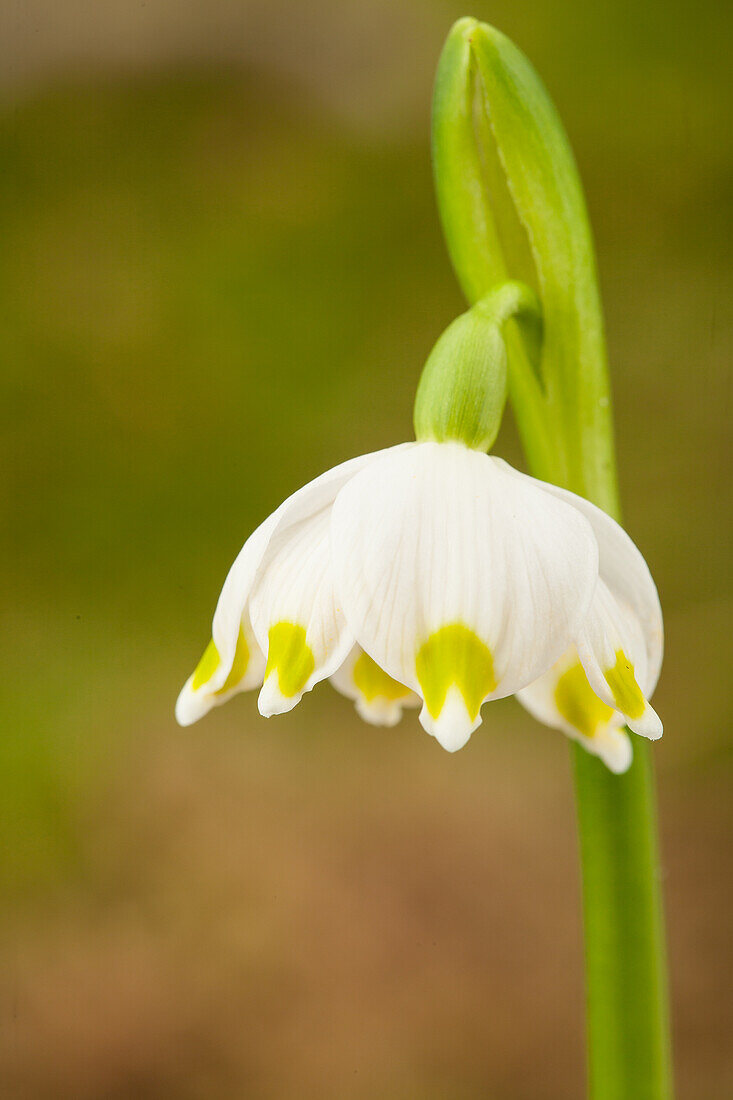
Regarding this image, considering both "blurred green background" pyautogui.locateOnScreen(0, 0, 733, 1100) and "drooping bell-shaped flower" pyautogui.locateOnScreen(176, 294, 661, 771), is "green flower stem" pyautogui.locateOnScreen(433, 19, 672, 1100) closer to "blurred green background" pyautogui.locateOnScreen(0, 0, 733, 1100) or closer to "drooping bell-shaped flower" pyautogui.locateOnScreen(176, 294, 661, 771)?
"drooping bell-shaped flower" pyautogui.locateOnScreen(176, 294, 661, 771)

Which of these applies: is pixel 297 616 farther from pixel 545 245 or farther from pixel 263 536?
pixel 545 245

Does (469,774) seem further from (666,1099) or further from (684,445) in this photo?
(666,1099)

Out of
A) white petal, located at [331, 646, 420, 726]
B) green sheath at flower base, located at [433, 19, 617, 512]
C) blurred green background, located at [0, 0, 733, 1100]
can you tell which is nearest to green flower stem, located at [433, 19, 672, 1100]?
green sheath at flower base, located at [433, 19, 617, 512]

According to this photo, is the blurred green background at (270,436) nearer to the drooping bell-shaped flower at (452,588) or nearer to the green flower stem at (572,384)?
the green flower stem at (572,384)

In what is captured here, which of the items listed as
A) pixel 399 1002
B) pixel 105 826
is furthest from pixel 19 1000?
pixel 399 1002

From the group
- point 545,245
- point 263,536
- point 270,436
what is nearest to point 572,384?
point 545,245

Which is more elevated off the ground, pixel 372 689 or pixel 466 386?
pixel 466 386
